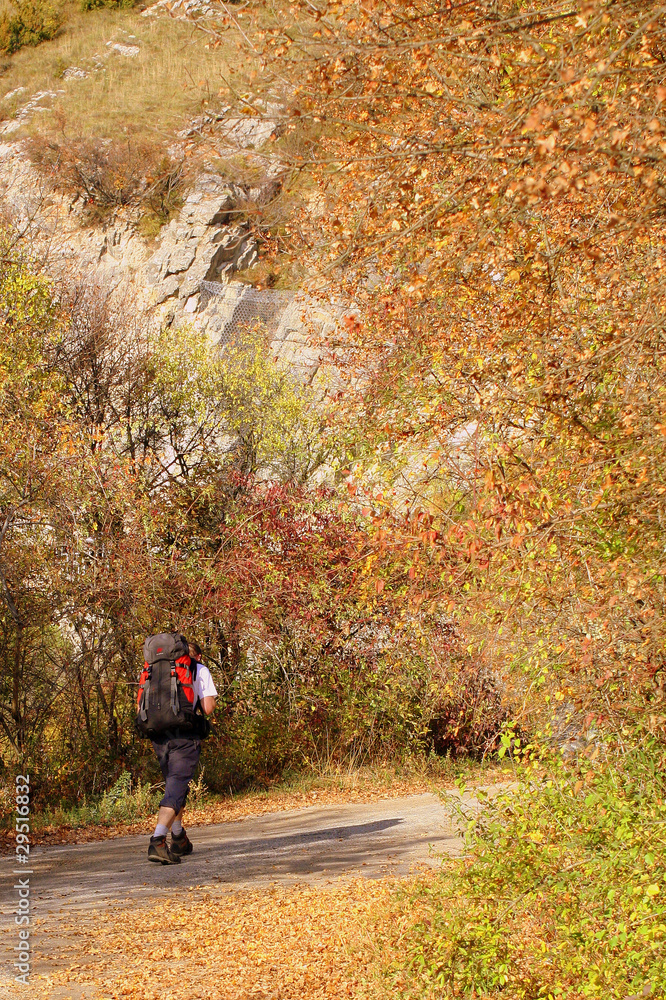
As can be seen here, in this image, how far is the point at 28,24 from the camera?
1699 inches

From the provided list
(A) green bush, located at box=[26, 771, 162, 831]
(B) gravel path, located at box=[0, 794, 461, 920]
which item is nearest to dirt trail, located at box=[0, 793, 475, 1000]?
(B) gravel path, located at box=[0, 794, 461, 920]

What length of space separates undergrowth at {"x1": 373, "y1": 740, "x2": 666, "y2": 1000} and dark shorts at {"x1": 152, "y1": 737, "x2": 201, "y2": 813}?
7.37 feet

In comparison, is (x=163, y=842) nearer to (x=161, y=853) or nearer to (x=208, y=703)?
(x=161, y=853)

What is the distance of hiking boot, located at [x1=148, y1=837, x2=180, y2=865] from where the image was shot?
620cm

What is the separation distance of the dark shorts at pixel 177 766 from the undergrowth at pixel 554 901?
2247 mm

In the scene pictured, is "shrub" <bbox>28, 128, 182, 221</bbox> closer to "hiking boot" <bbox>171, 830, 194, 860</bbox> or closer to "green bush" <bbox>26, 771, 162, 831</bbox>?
"green bush" <bbox>26, 771, 162, 831</bbox>

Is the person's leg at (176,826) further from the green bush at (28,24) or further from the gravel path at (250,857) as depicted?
the green bush at (28,24)

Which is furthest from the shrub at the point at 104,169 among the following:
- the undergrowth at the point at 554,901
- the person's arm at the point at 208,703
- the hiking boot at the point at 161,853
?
the undergrowth at the point at 554,901

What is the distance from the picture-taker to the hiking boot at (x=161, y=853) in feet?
20.4

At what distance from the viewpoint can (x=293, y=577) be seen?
1059 cm

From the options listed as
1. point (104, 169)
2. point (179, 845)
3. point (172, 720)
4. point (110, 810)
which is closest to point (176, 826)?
point (179, 845)

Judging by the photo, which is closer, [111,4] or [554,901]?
[554,901]

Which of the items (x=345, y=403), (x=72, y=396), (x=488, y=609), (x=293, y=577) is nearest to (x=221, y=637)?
(x=293, y=577)

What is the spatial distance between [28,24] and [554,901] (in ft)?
Answer: 160
